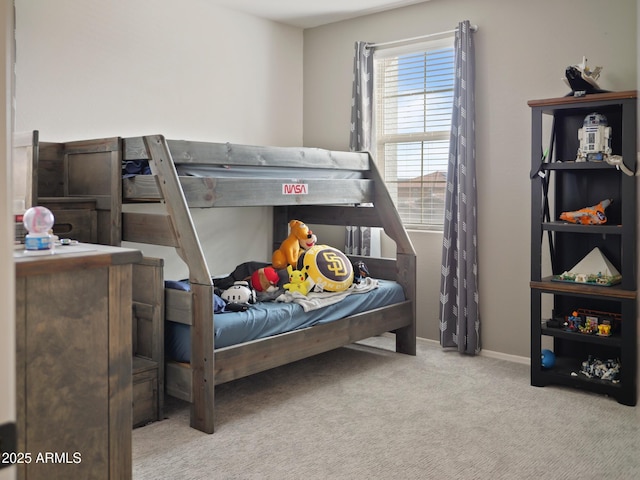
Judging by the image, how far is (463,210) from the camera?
3.95 m

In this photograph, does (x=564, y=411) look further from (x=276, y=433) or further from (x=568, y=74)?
(x=568, y=74)

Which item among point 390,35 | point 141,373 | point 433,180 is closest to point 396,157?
point 433,180

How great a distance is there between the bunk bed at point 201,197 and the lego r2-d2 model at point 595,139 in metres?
1.27

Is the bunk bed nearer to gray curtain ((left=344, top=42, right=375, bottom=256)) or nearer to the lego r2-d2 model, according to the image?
gray curtain ((left=344, top=42, right=375, bottom=256))

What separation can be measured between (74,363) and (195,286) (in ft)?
4.04

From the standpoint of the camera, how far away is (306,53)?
4.90 meters

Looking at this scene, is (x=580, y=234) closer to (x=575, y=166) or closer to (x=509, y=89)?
(x=575, y=166)

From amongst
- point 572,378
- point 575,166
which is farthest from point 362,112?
point 572,378

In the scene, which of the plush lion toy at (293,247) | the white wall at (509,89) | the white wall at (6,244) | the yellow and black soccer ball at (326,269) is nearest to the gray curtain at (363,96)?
the white wall at (509,89)

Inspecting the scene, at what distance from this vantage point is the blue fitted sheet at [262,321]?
285cm

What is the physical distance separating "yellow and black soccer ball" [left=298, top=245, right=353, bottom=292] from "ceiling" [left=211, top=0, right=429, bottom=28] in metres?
1.75

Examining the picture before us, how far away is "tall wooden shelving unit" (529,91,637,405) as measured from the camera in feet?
9.95

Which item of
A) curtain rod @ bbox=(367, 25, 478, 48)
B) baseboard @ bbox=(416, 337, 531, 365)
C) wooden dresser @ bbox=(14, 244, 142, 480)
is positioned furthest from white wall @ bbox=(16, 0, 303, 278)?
wooden dresser @ bbox=(14, 244, 142, 480)

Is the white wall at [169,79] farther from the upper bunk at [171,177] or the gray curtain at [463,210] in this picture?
the gray curtain at [463,210]
